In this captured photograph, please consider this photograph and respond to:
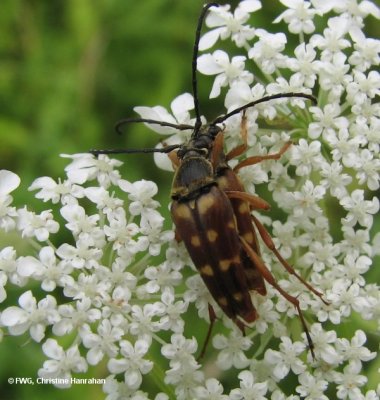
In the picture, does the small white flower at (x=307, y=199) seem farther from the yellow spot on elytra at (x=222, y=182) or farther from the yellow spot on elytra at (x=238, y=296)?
the yellow spot on elytra at (x=238, y=296)

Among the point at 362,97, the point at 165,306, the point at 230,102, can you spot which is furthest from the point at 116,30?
the point at 165,306

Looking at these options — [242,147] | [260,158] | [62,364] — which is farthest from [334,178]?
[62,364]

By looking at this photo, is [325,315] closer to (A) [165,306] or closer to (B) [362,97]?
(A) [165,306]

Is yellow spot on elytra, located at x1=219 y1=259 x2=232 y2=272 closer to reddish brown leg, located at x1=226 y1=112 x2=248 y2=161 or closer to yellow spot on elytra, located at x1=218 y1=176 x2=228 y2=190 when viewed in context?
yellow spot on elytra, located at x1=218 y1=176 x2=228 y2=190

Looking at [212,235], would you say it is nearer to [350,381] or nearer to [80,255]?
[80,255]

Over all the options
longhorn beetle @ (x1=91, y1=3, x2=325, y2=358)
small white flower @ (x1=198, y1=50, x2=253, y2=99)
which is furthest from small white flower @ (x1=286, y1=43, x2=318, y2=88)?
small white flower @ (x1=198, y1=50, x2=253, y2=99)

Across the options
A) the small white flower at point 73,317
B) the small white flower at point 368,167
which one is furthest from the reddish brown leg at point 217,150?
the small white flower at point 73,317
